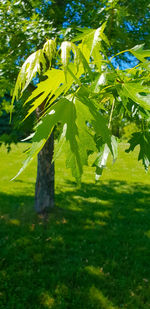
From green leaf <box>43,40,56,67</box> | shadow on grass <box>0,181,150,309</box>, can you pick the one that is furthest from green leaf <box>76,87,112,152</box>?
shadow on grass <box>0,181,150,309</box>

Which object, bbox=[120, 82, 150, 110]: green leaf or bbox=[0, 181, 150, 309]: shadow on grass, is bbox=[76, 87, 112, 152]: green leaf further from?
bbox=[0, 181, 150, 309]: shadow on grass

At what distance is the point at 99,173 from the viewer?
1.15 m

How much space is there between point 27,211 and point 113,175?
519cm

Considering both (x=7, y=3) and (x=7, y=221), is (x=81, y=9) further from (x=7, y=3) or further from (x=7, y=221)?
(x=7, y=221)

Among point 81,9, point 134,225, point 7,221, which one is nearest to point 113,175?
point 134,225

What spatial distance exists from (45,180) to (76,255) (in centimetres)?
188

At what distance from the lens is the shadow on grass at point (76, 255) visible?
11.8ft

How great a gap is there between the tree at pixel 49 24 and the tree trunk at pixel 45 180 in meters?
1.77

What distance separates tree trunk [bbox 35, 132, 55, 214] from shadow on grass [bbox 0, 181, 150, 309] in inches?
9.6

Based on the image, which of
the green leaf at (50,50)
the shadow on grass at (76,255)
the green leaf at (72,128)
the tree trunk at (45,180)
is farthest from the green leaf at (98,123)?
the tree trunk at (45,180)

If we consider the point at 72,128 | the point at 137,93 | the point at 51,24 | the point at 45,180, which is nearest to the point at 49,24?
the point at 51,24

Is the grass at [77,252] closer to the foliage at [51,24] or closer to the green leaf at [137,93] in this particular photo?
the foliage at [51,24]

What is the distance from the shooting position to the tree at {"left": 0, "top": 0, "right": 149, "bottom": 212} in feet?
12.4

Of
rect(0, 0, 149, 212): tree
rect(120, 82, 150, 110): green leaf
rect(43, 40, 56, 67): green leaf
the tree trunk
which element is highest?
rect(0, 0, 149, 212): tree
